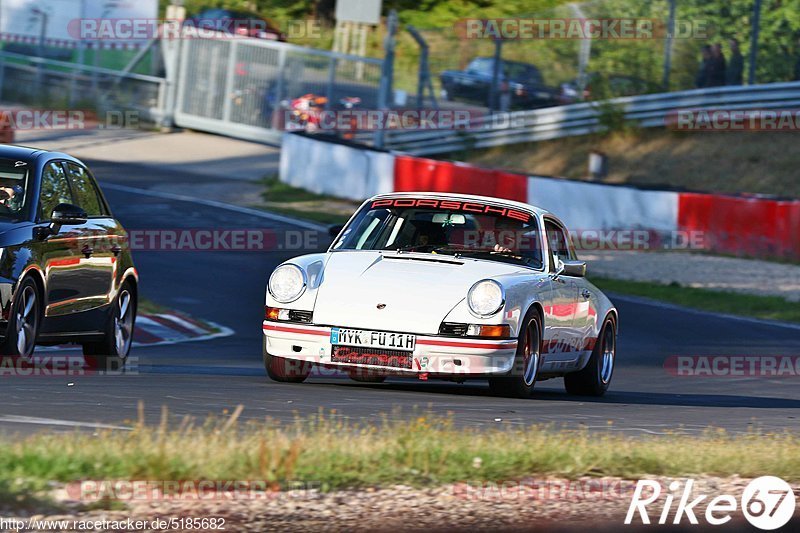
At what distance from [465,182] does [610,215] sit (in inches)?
110

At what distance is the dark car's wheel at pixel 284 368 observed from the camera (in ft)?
30.5

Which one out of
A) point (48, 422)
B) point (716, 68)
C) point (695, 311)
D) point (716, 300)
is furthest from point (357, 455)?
point (716, 68)

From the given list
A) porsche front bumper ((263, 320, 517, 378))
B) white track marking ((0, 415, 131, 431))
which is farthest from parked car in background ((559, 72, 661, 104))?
white track marking ((0, 415, 131, 431))

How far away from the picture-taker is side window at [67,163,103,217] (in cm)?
1049

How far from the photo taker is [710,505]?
5.41 metres

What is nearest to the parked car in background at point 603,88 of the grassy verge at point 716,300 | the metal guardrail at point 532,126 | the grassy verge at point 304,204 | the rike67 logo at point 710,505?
the metal guardrail at point 532,126

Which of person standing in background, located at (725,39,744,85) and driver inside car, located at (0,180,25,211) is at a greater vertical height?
person standing in background, located at (725,39,744,85)

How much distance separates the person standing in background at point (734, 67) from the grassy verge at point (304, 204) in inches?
327

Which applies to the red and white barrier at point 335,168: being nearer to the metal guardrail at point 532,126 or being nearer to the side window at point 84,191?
the metal guardrail at point 532,126

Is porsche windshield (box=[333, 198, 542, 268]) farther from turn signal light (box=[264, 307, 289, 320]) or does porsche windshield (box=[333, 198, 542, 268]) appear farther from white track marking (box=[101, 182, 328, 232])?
white track marking (box=[101, 182, 328, 232])

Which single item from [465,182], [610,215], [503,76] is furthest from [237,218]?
[503,76]

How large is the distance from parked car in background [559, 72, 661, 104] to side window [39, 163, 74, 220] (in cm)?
2396

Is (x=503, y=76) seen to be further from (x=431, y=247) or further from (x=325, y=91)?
(x=431, y=247)

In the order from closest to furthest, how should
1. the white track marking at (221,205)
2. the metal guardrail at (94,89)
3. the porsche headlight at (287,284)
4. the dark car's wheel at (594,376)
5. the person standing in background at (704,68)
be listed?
the porsche headlight at (287,284)
the dark car's wheel at (594,376)
the white track marking at (221,205)
the person standing in background at (704,68)
the metal guardrail at (94,89)
